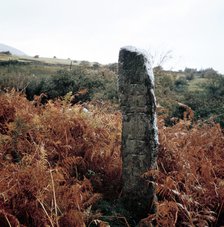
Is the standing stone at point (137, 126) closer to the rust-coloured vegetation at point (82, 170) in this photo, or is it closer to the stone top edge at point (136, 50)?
the stone top edge at point (136, 50)

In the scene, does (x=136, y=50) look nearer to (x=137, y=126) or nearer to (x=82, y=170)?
(x=137, y=126)

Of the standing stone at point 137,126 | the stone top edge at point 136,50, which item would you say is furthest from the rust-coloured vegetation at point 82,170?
the stone top edge at point 136,50

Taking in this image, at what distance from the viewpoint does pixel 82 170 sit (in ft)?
17.4

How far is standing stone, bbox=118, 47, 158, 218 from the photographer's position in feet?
14.6

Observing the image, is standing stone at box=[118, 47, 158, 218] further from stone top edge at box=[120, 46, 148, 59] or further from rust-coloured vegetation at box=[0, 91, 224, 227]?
rust-coloured vegetation at box=[0, 91, 224, 227]

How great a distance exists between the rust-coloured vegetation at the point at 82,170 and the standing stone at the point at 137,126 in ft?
0.82

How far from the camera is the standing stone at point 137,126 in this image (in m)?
4.46

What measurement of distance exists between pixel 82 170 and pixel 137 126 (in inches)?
51.4

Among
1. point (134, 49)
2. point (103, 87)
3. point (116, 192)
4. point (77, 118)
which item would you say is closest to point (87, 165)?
point (116, 192)

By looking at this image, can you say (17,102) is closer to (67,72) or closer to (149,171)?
(149,171)

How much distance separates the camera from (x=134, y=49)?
4602 mm

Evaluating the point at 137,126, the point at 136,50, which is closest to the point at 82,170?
the point at 137,126

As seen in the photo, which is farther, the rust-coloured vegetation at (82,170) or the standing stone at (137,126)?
the standing stone at (137,126)

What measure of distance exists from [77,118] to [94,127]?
0.34 meters
